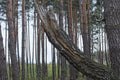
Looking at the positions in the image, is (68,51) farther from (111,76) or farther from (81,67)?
(111,76)

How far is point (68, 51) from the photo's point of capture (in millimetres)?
3680

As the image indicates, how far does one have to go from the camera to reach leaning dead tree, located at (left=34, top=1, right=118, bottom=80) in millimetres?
3598

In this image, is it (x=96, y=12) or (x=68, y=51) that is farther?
(x=96, y=12)

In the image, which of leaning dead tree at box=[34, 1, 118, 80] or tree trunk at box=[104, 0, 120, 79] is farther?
Answer: tree trunk at box=[104, 0, 120, 79]

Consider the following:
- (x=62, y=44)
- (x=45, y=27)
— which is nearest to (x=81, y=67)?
(x=62, y=44)

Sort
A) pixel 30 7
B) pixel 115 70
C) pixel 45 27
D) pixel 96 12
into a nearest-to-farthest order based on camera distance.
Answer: pixel 45 27, pixel 115 70, pixel 96 12, pixel 30 7

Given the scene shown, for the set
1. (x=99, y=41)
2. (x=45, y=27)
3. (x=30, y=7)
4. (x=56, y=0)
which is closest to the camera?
(x=45, y=27)

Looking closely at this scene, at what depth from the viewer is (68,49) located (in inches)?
144

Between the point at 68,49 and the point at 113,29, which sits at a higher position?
the point at 113,29

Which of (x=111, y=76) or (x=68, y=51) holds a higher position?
(x=68, y=51)

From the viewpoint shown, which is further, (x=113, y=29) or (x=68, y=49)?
(x=113, y=29)

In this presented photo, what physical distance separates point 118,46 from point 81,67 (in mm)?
702

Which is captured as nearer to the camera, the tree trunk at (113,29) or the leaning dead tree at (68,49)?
the leaning dead tree at (68,49)

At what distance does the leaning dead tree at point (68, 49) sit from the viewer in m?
3.60
